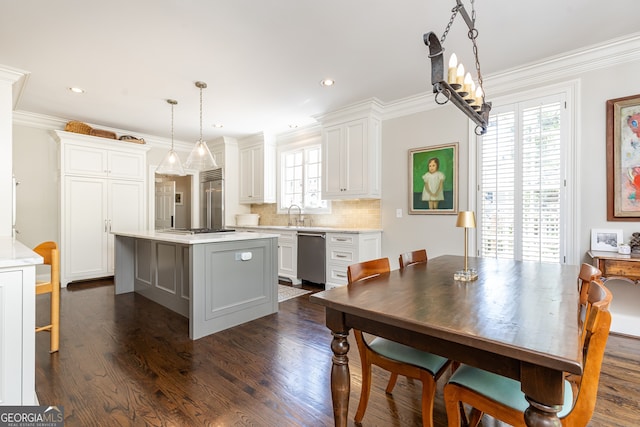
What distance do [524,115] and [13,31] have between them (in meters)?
4.73

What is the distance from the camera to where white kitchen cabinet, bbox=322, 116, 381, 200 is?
416cm

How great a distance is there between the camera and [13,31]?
250 centimetres

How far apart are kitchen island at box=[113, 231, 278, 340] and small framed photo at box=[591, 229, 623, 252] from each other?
3046 millimetres

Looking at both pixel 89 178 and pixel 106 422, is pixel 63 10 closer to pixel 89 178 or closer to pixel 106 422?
pixel 106 422

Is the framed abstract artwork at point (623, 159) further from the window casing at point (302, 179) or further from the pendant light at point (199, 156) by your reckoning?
the pendant light at point (199, 156)

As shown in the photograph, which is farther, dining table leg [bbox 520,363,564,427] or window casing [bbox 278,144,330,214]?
window casing [bbox 278,144,330,214]

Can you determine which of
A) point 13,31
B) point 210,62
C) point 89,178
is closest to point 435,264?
point 210,62

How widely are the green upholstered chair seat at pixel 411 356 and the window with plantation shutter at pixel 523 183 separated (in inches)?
90.9

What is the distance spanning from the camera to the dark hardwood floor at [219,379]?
166 centimetres

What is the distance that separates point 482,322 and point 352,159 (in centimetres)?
349

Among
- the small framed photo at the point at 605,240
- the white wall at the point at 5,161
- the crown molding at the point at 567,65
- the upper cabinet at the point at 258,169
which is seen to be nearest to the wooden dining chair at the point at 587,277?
the small framed photo at the point at 605,240

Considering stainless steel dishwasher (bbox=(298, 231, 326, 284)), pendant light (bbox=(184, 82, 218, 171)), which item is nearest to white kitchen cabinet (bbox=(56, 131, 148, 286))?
pendant light (bbox=(184, 82, 218, 171))

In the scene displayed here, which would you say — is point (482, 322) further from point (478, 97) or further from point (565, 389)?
point (478, 97)

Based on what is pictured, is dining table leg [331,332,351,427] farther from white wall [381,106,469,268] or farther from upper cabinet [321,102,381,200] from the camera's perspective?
upper cabinet [321,102,381,200]
